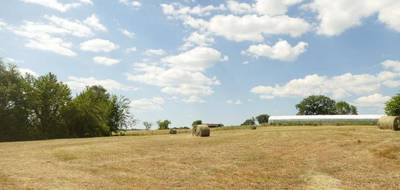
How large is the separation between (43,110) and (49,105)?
1.38 m

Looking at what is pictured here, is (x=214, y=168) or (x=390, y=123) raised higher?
(x=390, y=123)

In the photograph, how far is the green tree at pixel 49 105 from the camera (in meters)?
78.8

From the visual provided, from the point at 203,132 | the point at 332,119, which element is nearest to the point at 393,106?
the point at 332,119

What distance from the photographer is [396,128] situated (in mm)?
52031

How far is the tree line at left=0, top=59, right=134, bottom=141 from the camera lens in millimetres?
72500

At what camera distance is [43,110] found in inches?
3142

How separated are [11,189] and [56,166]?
7.14 meters

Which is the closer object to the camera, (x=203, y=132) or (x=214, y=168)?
(x=214, y=168)

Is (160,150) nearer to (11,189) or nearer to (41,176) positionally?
(41,176)

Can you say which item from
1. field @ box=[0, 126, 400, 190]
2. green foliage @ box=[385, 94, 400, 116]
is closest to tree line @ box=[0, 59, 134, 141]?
field @ box=[0, 126, 400, 190]

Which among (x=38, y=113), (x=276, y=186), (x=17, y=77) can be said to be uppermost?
(x=17, y=77)

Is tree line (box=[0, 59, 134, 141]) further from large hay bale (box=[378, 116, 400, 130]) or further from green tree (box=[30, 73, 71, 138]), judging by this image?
large hay bale (box=[378, 116, 400, 130])

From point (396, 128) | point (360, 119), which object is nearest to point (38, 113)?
point (396, 128)

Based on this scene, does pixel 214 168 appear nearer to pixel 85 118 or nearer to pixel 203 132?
pixel 203 132
